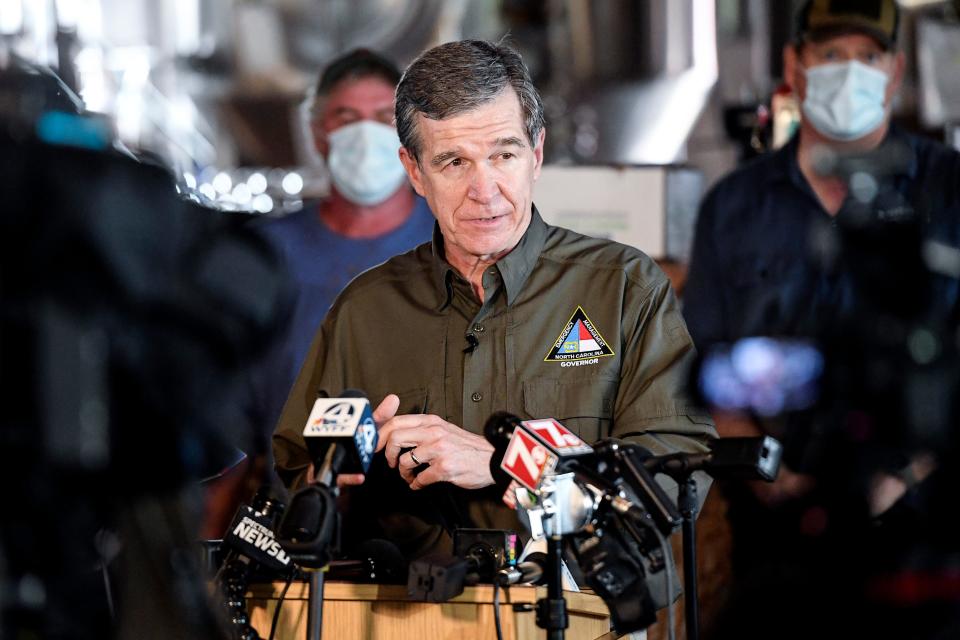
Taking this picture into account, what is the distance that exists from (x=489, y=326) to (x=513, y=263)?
148mm

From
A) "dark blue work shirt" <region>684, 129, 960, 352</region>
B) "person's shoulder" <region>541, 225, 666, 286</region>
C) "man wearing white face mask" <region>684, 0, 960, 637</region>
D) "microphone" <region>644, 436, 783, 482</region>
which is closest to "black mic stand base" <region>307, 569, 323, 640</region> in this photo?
"microphone" <region>644, 436, 783, 482</region>

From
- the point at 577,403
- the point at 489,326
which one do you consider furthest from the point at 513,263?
the point at 577,403

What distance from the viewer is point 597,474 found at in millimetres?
2234

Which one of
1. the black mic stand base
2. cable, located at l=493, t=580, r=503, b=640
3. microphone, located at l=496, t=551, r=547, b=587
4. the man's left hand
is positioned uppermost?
the man's left hand

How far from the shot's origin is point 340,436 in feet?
7.19

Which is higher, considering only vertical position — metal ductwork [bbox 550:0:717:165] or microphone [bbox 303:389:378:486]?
metal ductwork [bbox 550:0:717:165]

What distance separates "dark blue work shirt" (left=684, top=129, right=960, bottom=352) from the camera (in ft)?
12.9

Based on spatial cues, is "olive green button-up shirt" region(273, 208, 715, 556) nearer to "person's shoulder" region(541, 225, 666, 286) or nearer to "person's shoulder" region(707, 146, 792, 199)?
"person's shoulder" region(541, 225, 666, 286)

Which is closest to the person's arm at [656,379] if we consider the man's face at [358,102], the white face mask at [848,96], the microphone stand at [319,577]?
the microphone stand at [319,577]

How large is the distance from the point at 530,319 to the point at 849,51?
175 cm

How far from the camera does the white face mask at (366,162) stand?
4.48 metres

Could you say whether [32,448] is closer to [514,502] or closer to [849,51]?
[514,502]

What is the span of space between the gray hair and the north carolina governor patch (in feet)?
1.35

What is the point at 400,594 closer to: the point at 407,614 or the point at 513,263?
the point at 407,614
